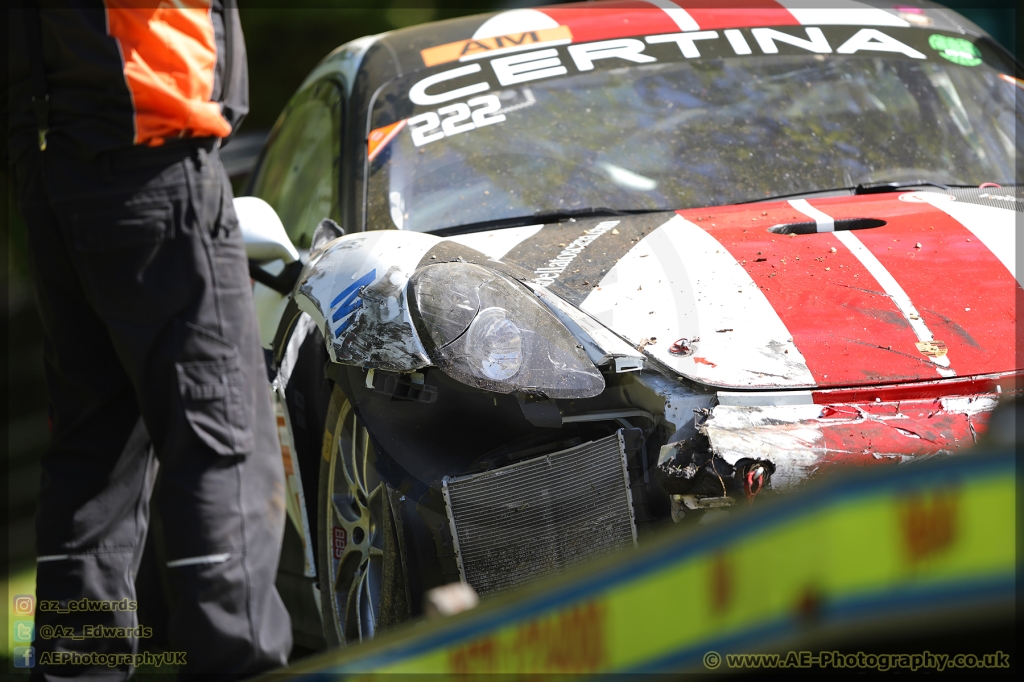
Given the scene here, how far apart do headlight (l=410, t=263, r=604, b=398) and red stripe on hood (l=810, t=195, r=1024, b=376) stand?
66cm

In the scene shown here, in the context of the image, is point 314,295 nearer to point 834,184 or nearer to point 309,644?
point 309,644

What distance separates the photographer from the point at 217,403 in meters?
1.78

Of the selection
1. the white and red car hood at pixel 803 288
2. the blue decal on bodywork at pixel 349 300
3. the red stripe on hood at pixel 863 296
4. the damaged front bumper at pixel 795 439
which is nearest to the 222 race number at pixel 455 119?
the white and red car hood at pixel 803 288

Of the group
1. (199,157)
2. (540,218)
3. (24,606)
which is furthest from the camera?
(24,606)

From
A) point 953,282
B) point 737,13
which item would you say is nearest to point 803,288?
point 953,282

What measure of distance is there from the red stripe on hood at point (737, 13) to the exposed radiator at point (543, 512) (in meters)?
1.72

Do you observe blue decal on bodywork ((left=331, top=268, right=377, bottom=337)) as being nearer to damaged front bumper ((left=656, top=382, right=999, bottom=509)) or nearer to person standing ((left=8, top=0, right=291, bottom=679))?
person standing ((left=8, top=0, right=291, bottom=679))

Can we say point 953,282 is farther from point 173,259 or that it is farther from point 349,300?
point 173,259

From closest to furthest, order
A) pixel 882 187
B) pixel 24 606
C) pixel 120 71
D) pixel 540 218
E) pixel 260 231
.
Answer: pixel 120 71 → pixel 260 231 → pixel 540 218 → pixel 882 187 → pixel 24 606

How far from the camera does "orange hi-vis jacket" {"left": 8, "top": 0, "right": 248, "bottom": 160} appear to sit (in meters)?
1.70

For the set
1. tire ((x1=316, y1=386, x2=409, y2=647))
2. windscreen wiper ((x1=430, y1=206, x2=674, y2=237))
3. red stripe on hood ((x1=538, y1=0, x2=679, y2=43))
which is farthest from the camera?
red stripe on hood ((x1=538, y1=0, x2=679, y2=43))

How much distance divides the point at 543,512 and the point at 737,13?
6.32ft

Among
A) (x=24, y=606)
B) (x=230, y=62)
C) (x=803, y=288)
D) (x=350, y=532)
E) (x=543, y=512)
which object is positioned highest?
(x=230, y=62)

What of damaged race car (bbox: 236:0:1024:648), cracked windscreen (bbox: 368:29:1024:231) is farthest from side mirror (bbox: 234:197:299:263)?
cracked windscreen (bbox: 368:29:1024:231)
